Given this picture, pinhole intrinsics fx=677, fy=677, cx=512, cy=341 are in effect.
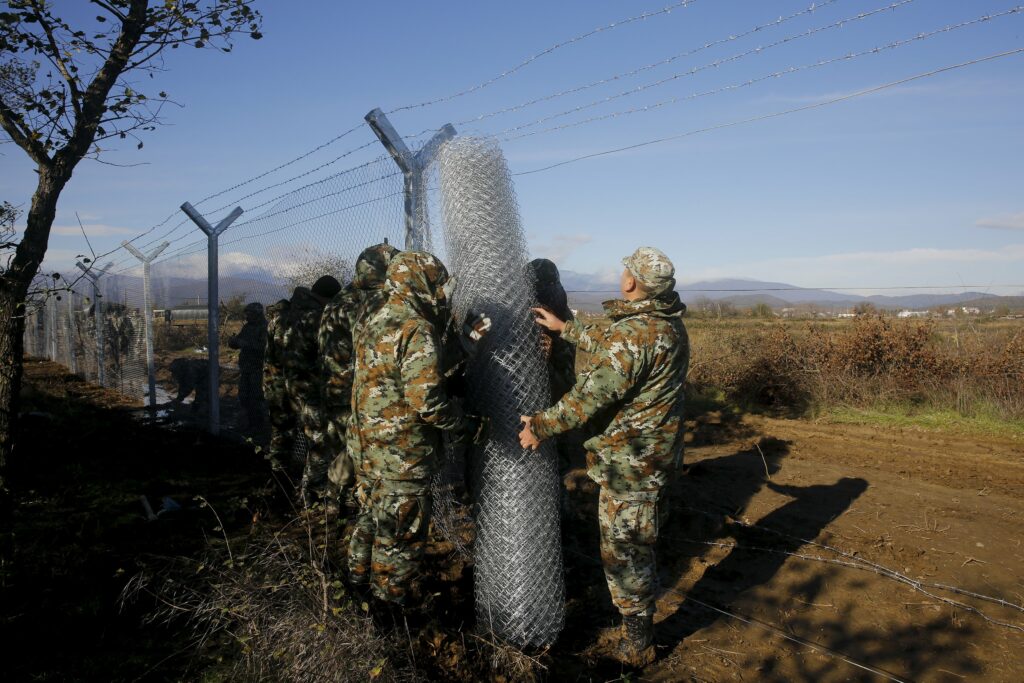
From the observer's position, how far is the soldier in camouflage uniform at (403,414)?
3174mm

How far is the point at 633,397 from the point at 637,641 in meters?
1.18

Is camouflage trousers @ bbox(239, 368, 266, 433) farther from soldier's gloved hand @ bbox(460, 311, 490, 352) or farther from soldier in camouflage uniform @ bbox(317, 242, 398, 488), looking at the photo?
soldier's gloved hand @ bbox(460, 311, 490, 352)

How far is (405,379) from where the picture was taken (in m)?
3.20

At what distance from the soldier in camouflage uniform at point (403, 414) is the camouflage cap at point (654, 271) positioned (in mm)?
920

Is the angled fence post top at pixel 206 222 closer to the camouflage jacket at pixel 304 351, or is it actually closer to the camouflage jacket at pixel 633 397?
the camouflage jacket at pixel 304 351

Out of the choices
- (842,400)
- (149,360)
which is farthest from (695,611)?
(149,360)

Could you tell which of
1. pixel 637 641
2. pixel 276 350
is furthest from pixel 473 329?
pixel 276 350

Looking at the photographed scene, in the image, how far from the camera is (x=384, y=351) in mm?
3264

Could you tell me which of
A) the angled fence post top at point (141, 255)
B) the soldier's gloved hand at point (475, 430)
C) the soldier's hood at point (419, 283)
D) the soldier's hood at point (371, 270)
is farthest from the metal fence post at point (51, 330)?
the soldier's gloved hand at point (475, 430)

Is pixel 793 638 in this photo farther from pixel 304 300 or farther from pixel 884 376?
pixel 884 376

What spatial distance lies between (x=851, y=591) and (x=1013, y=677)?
897 mm

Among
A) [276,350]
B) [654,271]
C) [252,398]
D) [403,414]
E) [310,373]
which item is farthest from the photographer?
[252,398]

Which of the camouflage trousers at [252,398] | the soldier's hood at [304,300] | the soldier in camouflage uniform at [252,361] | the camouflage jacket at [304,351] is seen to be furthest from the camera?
the camouflage trousers at [252,398]

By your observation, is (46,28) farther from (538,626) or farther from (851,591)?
(851,591)
